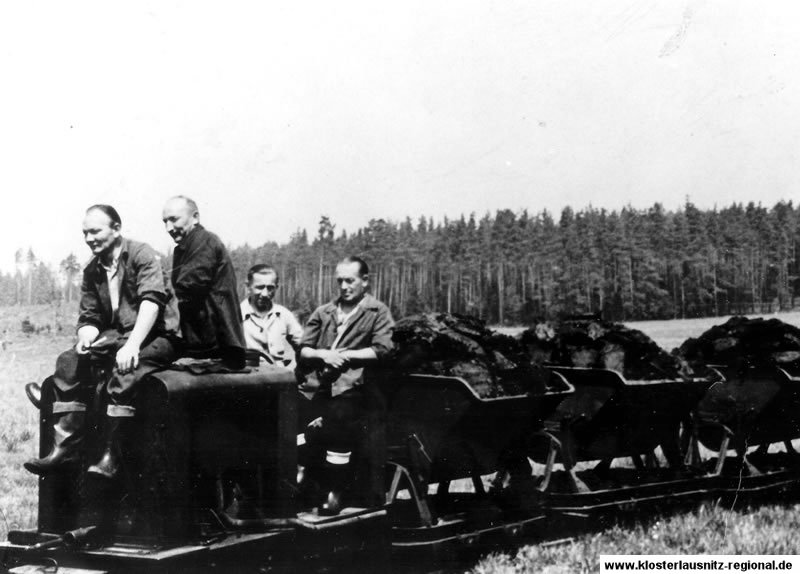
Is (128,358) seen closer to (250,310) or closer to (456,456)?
(250,310)

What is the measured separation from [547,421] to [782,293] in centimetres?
3055

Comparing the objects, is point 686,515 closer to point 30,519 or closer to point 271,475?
point 271,475

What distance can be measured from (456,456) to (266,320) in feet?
5.88

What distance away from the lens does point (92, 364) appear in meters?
5.23

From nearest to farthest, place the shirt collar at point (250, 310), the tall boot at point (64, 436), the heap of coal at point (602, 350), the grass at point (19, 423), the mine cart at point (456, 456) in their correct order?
the tall boot at point (64, 436)
the mine cart at point (456, 456)
the shirt collar at point (250, 310)
the grass at point (19, 423)
the heap of coal at point (602, 350)

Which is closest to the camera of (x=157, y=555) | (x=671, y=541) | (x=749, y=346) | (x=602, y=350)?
(x=157, y=555)

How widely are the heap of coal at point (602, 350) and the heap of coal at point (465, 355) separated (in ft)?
3.12

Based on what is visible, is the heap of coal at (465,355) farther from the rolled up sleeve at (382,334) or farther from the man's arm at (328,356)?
the man's arm at (328,356)

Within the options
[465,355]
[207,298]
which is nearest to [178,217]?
Result: [207,298]

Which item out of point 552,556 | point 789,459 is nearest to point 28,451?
point 552,556

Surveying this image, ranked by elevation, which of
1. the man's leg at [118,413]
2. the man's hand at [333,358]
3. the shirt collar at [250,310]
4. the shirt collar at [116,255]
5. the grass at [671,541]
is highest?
the shirt collar at [116,255]

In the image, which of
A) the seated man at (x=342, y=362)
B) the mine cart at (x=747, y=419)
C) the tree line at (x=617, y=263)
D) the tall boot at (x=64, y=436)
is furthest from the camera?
the tree line at (x=617, y=263)

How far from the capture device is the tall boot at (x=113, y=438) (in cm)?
499

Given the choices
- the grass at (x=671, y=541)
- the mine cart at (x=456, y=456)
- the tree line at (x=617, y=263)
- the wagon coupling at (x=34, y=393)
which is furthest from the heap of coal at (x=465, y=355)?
the tree line at (x=617, y=263)
